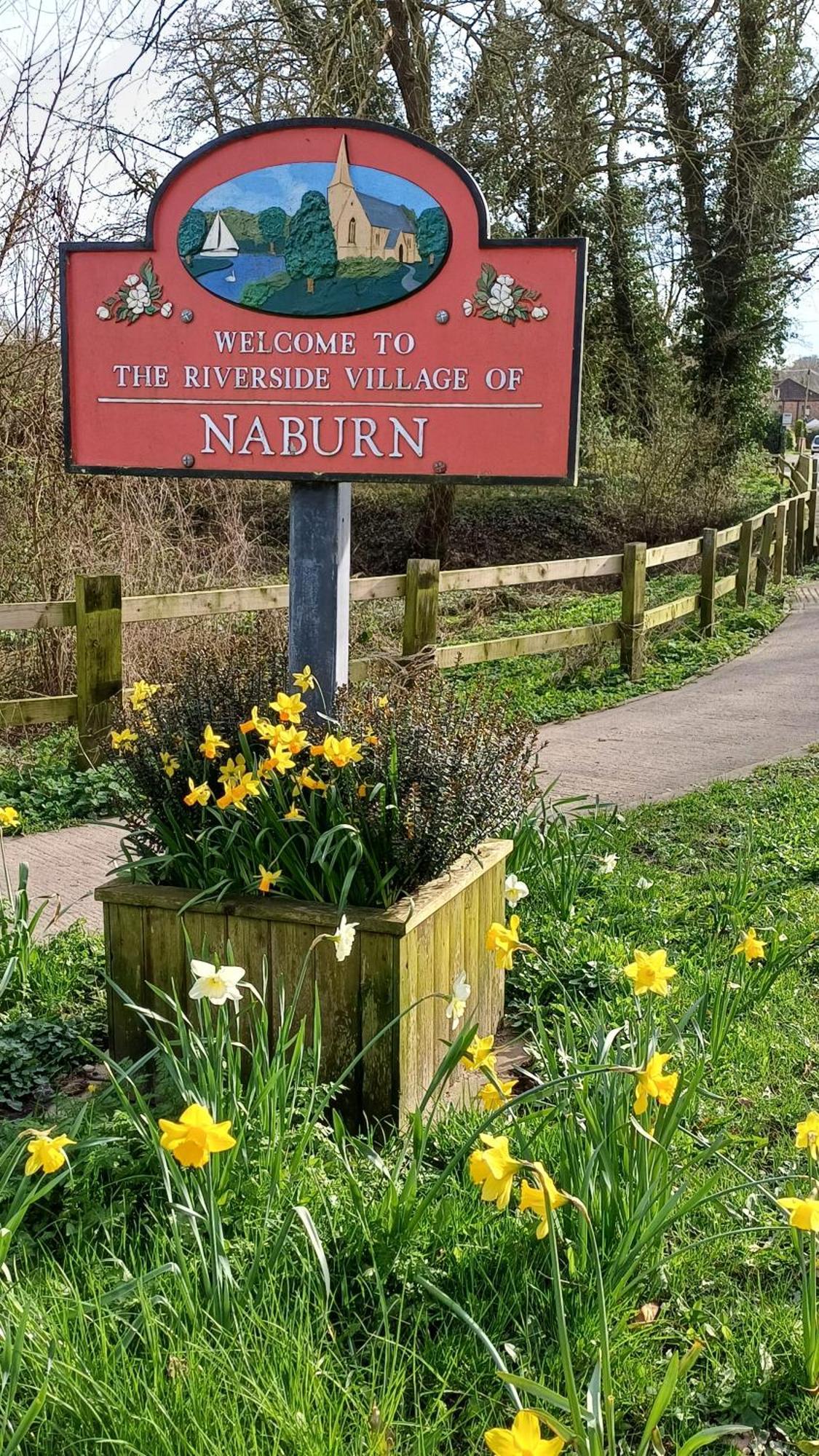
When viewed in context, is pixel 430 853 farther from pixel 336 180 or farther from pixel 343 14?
pixel 343 14

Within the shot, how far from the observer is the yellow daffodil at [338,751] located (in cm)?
352

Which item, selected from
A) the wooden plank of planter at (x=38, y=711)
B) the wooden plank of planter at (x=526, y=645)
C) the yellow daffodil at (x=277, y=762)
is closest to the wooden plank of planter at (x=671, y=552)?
the wooden plank of planter at (x=526, y=645)

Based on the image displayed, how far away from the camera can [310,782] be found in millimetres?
3572

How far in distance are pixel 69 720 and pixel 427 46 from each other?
36.9 ft

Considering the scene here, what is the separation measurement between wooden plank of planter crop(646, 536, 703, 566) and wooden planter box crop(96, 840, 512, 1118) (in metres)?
8.75

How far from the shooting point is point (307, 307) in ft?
14.0

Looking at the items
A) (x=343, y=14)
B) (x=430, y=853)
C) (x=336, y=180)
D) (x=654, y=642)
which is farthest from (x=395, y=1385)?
(x=343, y=14)

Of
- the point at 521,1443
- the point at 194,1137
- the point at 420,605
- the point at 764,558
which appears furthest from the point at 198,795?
the point at 764,558

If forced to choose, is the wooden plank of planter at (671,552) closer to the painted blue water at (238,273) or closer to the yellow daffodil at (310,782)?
the painted blue water at (238,273)

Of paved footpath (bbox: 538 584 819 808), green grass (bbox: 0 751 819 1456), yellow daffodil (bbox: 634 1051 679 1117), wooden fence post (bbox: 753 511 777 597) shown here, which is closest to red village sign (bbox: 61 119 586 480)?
green grass (bbox: 0 751 819 1456)

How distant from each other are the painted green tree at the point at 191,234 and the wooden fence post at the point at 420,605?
4774mm

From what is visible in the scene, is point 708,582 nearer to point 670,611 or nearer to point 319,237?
point 670,611

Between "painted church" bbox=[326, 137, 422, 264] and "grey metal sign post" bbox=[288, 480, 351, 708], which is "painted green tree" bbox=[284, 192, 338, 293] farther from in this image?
"grey metal sign post" bbox=[288, 480, 351, 708]

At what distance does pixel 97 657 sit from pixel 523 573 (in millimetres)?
4094
